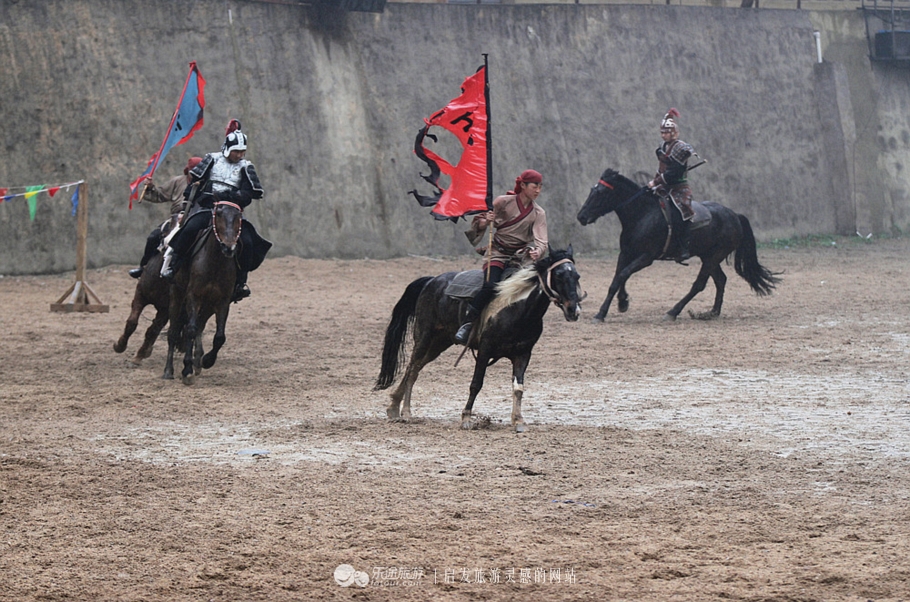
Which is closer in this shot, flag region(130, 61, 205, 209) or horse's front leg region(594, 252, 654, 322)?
flag region(130, 61, 205, 209)

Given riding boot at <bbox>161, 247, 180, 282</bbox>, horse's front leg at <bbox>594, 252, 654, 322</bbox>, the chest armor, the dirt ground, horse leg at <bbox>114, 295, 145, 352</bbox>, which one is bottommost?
the dirt ground

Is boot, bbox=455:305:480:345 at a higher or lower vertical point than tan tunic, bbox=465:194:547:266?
lower

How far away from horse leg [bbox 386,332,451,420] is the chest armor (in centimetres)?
299

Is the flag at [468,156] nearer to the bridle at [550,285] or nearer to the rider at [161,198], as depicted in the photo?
the bridle at [550,285]

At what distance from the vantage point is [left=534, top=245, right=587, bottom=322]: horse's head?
8.19 metres

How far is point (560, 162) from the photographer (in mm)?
24938

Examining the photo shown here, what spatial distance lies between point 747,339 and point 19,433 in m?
8.40

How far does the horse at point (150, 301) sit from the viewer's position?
39.8ft

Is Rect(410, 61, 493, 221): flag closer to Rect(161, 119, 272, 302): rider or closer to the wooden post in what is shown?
Rect(161, 119, 272, 302): rider

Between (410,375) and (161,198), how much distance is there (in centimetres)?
504

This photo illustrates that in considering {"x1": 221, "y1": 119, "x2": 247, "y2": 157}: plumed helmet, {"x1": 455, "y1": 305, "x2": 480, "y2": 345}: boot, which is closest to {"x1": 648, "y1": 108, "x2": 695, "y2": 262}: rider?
{"x1": 221, "y1": 119, "x2": 247, "y2": 157}: plumed helmet

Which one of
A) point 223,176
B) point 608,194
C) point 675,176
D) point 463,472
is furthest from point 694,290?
point 463,472

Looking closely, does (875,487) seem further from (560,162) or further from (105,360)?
(560,162)

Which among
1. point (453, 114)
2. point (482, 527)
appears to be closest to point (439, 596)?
point (482, 527)
